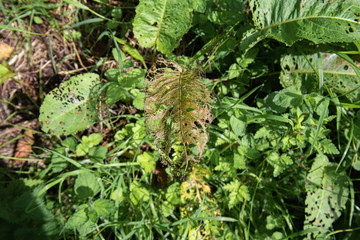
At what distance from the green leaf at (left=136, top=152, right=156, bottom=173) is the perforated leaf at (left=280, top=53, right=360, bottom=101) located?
4.57ft

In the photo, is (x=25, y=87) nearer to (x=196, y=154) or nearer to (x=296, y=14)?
(x=196, y=154)

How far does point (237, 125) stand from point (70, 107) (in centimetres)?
156

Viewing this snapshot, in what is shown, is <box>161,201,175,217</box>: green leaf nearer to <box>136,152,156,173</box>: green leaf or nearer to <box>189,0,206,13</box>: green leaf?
<box>136,152,156,173</box>: green leaf

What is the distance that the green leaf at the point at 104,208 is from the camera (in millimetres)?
2070

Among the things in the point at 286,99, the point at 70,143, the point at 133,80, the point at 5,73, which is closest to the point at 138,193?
the point at 70,143

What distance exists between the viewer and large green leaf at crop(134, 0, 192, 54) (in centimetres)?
204

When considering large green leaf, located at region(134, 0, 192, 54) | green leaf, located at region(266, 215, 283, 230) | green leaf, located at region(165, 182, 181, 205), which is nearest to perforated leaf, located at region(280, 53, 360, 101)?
large green leaf, located at region(134, 0, 192, 54)

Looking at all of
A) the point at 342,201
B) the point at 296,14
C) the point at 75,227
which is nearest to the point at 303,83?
the point at 296,14

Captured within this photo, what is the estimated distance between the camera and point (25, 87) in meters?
2.74

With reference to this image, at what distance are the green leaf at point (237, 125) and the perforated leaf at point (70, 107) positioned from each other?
131 cm

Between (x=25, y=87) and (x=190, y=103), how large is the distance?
7.15 feet

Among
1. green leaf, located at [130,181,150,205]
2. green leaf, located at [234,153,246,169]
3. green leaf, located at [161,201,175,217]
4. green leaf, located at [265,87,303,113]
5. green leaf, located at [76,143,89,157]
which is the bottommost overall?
green leaf, located at [161,201,175,217]

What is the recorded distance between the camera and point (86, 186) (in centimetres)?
217

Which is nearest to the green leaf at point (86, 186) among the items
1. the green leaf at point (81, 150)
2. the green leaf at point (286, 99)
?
the green leaf at point (81, 150)
